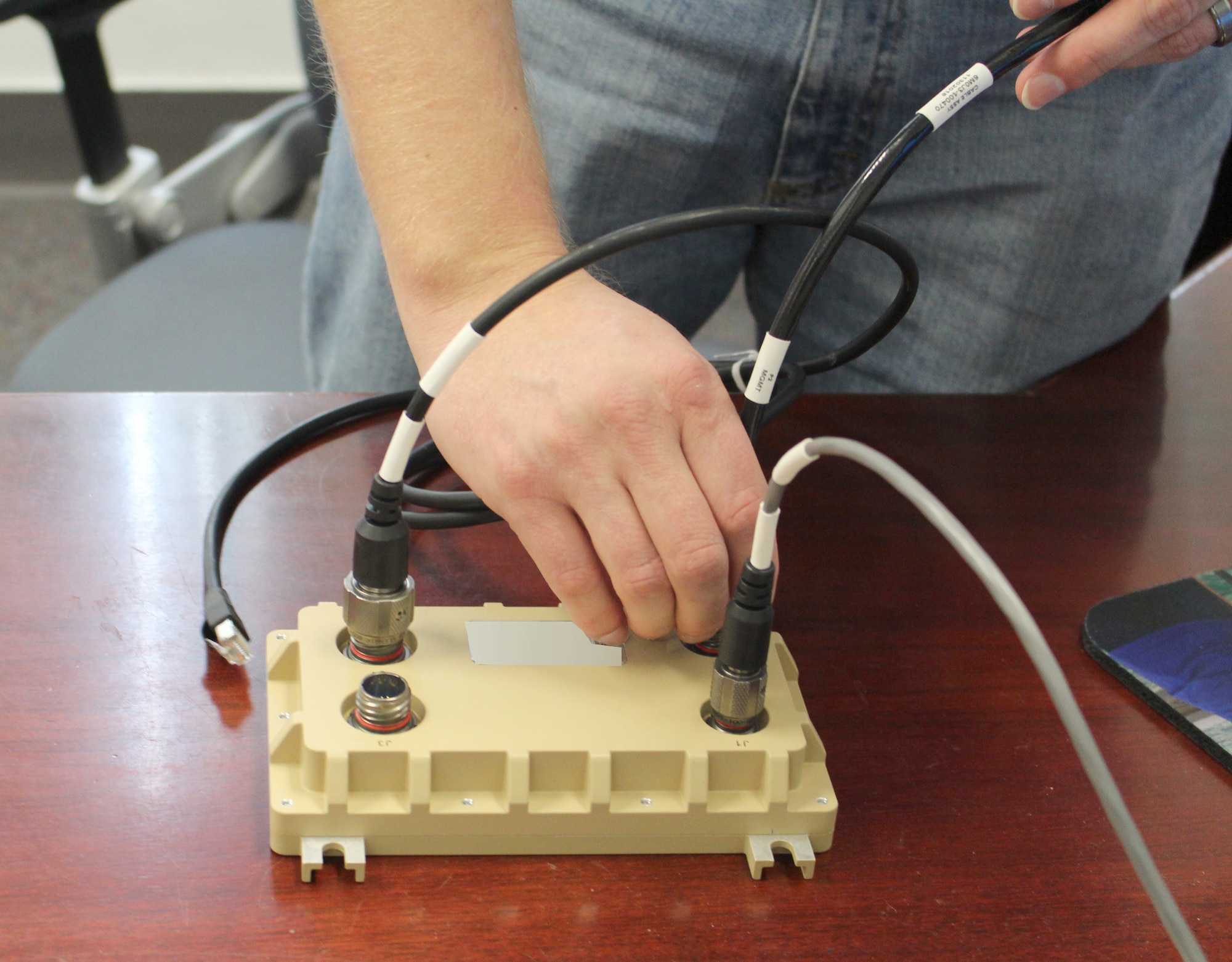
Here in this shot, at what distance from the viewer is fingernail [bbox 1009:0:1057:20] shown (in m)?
0.53

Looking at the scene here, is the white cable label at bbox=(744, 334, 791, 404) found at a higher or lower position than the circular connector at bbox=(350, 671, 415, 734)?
higher

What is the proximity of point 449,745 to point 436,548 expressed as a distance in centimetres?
18

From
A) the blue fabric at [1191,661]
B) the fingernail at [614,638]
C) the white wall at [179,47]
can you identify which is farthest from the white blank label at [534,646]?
the white wall at [179,47]

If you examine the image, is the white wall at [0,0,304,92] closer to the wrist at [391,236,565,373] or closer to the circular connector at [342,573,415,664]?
the wrist at [391,236,565,373]

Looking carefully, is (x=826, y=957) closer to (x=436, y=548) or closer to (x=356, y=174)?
(x=436, y=548)

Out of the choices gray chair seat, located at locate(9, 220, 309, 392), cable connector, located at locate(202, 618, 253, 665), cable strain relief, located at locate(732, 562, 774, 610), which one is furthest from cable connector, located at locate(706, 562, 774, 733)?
gray chair seat, located at locate(9, 220, 309, 392)

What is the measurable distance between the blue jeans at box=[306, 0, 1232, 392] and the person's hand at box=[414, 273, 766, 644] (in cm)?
35

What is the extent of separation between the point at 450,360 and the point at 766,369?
0.46 feet

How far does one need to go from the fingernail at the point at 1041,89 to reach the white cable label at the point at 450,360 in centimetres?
31

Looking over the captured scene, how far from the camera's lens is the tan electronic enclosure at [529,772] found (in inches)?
16.3

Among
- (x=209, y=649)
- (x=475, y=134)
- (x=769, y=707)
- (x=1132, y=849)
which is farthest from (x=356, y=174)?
(x=1132, y=849)

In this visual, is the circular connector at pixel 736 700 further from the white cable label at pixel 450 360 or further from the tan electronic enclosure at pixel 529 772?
the white cable label at pixel 450 360

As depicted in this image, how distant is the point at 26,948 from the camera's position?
369 millimetres

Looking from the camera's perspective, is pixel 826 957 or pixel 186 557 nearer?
pixel 826 957
